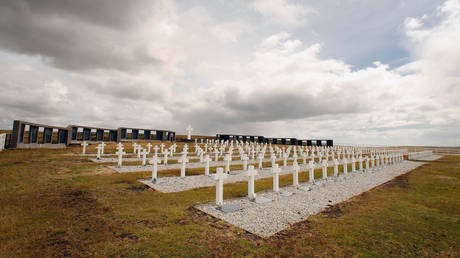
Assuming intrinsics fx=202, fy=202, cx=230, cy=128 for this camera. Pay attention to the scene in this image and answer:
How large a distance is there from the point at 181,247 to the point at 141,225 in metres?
1.38

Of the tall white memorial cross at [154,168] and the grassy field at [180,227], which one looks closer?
the grassy field at [180,227]

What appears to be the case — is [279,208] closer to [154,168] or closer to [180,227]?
[180,227]

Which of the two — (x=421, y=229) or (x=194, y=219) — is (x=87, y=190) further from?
(x=421, y=229)

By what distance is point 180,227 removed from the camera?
14.5 ft


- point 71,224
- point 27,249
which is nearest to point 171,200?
point 71,224

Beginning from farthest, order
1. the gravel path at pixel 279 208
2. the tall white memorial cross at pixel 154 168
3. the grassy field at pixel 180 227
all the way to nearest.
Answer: the tall white memorial cross at pixel 154 168, the gravel path at pixel 279 208, the grassy field at pixel 180 227

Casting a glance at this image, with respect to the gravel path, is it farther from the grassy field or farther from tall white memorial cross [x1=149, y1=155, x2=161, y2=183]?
tall white memorial cross [x1=149, y1=155, x2=161, y2=183]

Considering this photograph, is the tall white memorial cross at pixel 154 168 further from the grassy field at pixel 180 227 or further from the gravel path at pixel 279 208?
the gravel path at pixel 279 208

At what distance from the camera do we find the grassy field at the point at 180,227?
3.55 metres

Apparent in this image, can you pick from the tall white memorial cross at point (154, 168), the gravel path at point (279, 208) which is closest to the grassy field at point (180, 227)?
the gravel path at point (279, 208)

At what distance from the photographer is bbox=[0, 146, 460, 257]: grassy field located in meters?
3.55

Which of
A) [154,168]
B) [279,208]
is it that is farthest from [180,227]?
[154,168]

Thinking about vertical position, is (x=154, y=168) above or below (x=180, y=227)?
above

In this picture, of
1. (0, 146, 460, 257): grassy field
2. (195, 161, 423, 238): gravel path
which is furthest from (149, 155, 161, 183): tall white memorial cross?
(195, 161, 423, 238): gravel path
